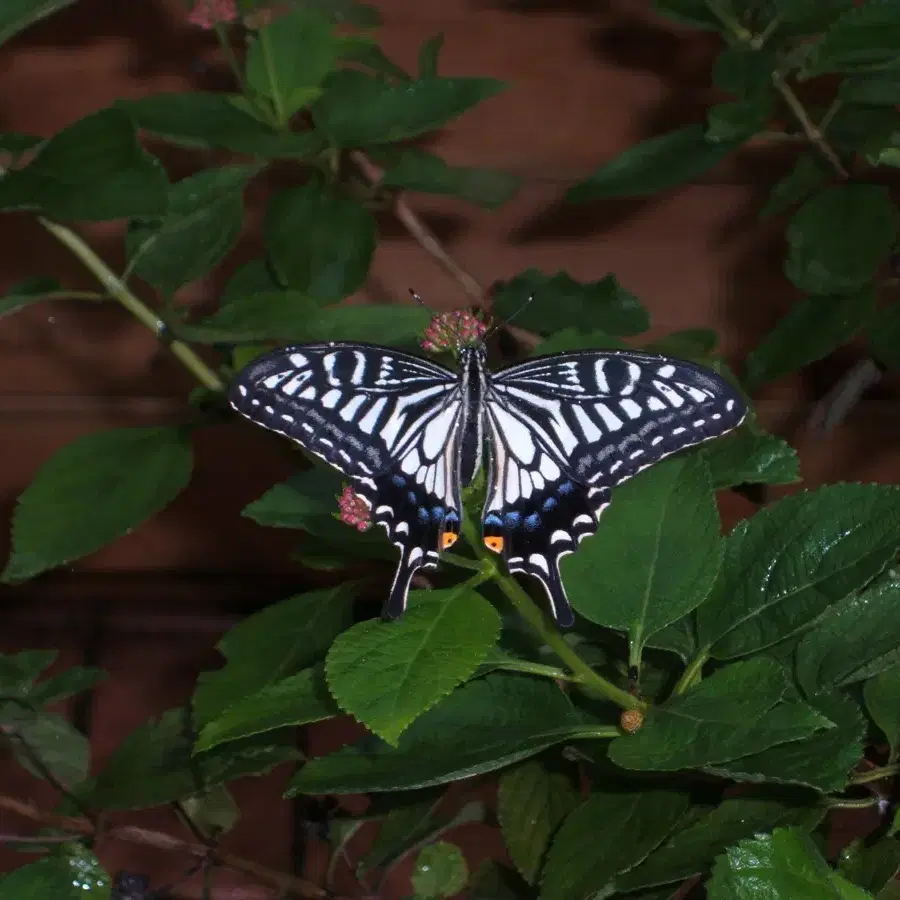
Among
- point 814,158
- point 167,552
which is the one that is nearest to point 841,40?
point 814,158

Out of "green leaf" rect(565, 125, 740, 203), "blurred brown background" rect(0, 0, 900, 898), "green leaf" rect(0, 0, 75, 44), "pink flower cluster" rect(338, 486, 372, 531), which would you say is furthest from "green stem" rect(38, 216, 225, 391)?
"blurred brown background" rect(0, 0, 900, 898)

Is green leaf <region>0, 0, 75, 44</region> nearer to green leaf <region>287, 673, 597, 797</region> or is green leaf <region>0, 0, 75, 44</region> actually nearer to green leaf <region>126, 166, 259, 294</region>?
green leaf <region>126, 166, 259, 294</region>

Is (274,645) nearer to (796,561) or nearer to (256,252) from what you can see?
(796,561)

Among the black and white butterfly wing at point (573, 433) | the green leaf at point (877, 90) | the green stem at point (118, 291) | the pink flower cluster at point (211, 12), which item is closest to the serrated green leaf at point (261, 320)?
the green stem at point (118, 291)

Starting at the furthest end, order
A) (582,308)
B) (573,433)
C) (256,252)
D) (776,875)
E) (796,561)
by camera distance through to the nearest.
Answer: (256,252) < (582,308) < (573,433) < (796,561) < (776,875)

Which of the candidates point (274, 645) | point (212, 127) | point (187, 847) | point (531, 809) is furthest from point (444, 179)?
point (187, 847)

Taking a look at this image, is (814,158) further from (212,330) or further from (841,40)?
(212,330)

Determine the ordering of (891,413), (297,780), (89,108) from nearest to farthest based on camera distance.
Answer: (297,780) < (89,108) < (891,413)
